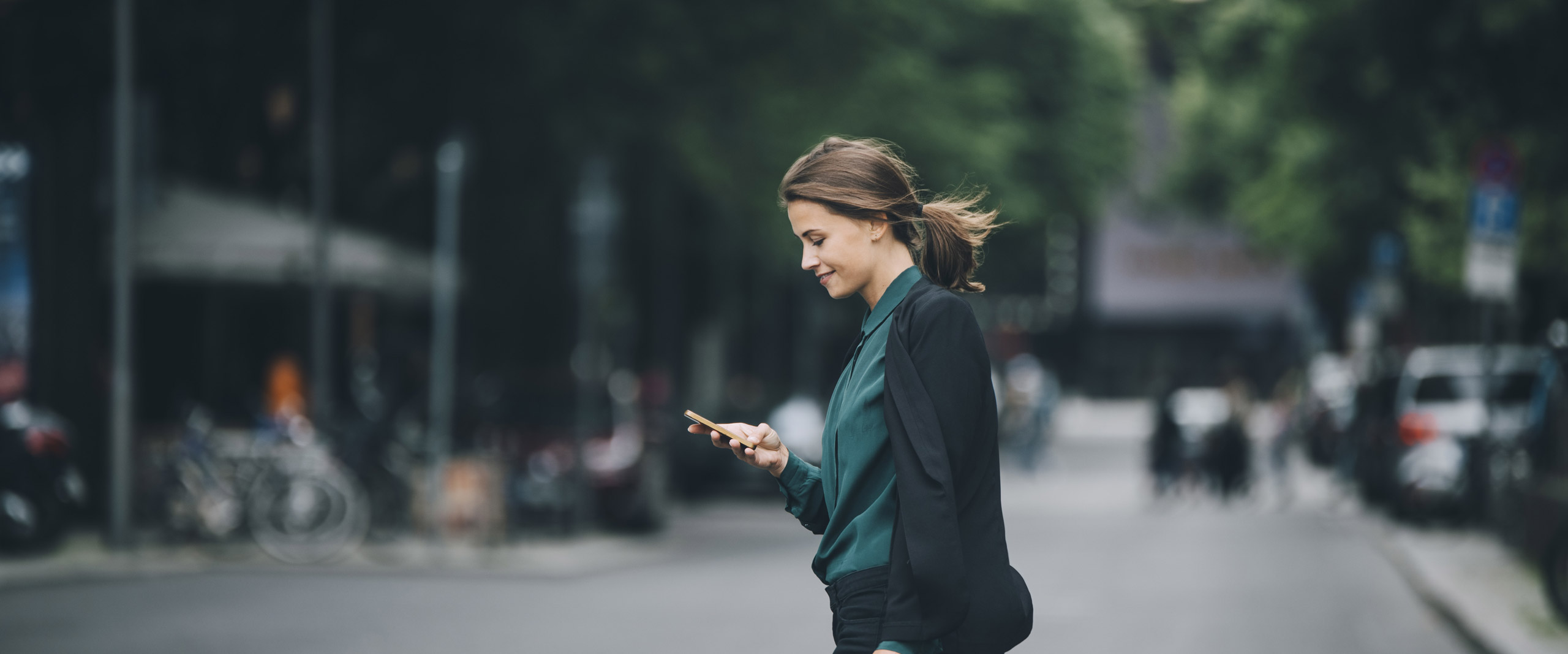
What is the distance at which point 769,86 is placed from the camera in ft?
64.6

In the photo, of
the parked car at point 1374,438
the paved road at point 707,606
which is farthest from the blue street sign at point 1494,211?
the parked car at point 1374,438

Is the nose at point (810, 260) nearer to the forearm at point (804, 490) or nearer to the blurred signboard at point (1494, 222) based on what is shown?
the forearm at point (804, 490)

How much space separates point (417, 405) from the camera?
2075cm

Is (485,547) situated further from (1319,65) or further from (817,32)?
(1319,65)

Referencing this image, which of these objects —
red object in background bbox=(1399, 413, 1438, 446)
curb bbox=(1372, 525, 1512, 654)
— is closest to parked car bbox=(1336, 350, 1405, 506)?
red object in background bbox=(1399, 413, 1438, 446)

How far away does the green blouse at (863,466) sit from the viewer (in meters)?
3.32

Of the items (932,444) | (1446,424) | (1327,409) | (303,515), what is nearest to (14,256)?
(303,515)

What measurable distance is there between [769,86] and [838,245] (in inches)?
646

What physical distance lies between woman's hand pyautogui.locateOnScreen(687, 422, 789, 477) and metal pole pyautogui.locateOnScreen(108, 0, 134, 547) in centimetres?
1196

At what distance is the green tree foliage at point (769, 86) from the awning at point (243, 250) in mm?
2361

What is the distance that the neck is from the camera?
3477mm

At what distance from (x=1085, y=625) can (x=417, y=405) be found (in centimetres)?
1117

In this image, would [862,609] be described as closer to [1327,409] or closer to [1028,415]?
[1028,415]

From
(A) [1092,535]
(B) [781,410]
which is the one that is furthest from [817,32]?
(B) [781,410]
